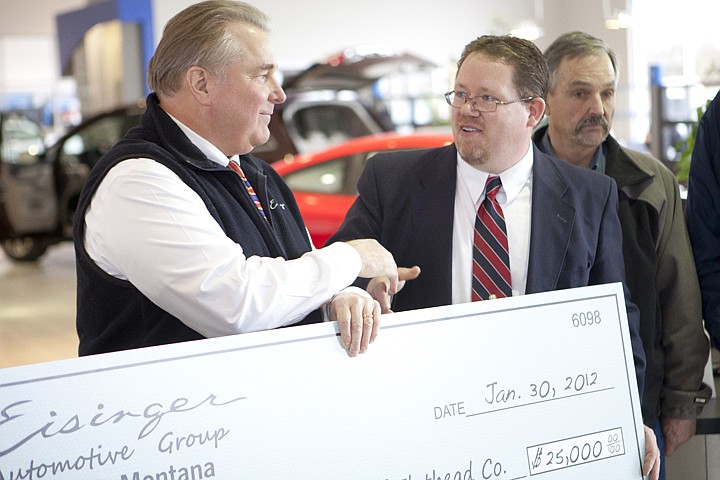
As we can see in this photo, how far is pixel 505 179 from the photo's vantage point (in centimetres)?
213

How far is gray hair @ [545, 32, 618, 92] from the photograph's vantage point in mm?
2564

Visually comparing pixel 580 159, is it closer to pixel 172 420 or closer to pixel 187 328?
pixel 187 328

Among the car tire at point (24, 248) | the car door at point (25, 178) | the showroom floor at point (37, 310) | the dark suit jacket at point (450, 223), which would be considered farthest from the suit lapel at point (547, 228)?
the car tire at point (24, 248)

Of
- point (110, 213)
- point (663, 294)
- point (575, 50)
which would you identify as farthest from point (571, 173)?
point (110, 213)

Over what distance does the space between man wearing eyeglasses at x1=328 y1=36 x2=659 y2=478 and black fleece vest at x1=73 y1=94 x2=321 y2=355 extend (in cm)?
42

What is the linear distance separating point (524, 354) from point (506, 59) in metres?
0.67

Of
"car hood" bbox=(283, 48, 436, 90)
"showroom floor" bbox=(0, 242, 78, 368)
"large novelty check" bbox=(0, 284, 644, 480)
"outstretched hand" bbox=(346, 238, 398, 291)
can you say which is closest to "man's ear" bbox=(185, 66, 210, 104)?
A: "outstretched hand" bbox=(346, 238, 398, 291)

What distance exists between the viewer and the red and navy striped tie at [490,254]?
2.05 meters

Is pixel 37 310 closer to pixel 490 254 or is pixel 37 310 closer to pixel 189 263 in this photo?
pixel 490 254

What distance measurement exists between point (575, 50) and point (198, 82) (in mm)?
1221

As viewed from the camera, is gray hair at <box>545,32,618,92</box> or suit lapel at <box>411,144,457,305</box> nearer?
suit lapel at <box>411,144,457,305</box>

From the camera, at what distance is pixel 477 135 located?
2.08 meters

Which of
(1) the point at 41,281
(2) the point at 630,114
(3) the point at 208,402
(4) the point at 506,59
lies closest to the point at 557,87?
(4) the point at 506,59

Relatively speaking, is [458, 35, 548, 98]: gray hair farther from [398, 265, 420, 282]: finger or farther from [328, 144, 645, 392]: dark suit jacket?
[398, 265, 420, 282]: finger
